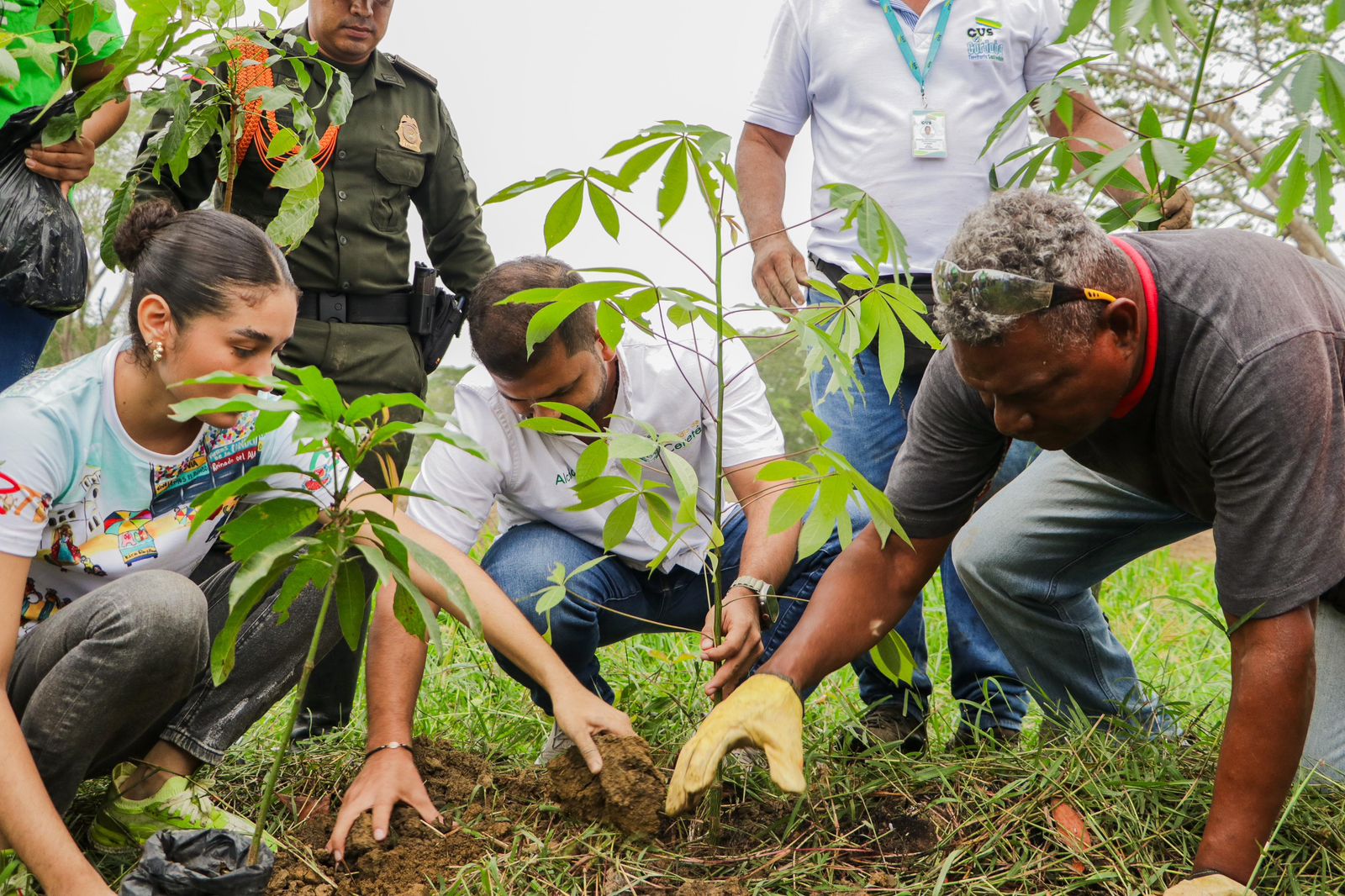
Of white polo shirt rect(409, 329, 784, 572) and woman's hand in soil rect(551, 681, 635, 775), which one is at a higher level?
white polo shirt rect(409, 329, 784, 572)

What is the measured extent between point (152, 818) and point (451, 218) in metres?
1.70

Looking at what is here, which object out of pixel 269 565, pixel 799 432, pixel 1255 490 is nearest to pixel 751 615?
pixel 1255 490

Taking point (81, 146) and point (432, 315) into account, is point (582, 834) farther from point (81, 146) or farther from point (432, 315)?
point (81, 146)

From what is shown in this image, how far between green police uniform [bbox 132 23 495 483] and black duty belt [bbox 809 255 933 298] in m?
0.94

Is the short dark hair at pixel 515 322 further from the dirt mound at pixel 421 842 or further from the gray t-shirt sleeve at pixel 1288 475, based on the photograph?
the gray t-shirt sleeve at pixel 1288 475

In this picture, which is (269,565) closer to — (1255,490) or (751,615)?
(751,615)

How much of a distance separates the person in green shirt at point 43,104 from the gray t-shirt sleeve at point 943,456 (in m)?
1.71

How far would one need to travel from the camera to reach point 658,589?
2.66 m

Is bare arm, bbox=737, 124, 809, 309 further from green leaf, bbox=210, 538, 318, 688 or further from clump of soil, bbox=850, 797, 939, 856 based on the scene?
green leaf, bbox=210, 538, 318, 688

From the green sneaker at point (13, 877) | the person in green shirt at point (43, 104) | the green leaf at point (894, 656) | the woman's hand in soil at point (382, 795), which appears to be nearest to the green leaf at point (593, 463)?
the green leaf at point (894, 656)

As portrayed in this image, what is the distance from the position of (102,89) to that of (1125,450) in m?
1.97

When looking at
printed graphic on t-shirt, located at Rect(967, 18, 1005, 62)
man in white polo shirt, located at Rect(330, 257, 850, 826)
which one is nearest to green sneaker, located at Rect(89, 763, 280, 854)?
man in white polo shirt, located at Rect(330, 257, 850, 826)

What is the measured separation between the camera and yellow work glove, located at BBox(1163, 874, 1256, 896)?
1.65 m

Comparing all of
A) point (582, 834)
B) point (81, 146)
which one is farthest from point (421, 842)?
point (81, 146)
